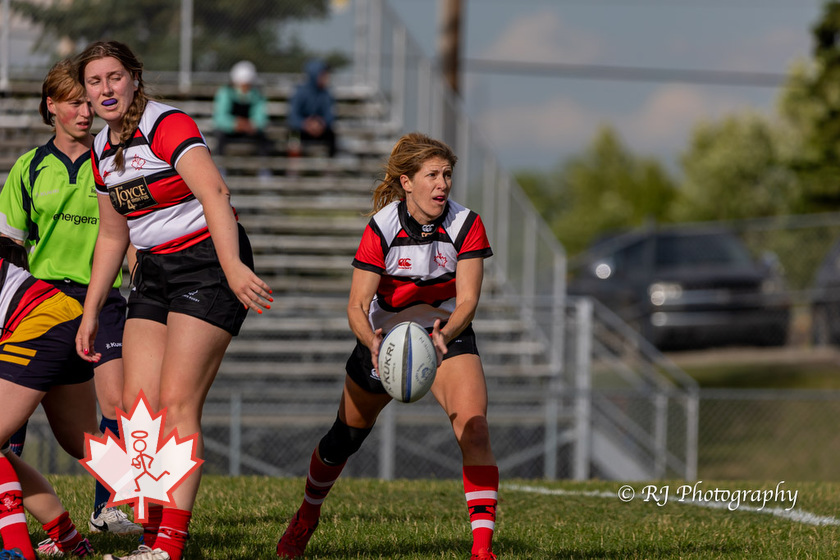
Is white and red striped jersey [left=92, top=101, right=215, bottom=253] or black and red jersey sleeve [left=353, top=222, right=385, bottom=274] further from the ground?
white and red striped jersey [left=92, top=101, right=215, bottom=253]

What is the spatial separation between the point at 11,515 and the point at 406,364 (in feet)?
5.82

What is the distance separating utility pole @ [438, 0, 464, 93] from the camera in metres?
20.5

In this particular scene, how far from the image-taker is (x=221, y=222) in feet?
14.0

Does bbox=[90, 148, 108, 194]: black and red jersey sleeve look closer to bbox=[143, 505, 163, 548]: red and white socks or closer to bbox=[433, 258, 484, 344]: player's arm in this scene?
bbox=[143, 505, 163, 548]: red and white socks

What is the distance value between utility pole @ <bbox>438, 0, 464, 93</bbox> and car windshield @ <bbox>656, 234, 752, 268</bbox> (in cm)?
511

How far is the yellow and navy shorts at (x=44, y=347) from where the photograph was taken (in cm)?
459

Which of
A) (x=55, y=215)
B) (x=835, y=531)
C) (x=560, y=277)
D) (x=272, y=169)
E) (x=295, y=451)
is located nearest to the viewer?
(x=55, y=215)

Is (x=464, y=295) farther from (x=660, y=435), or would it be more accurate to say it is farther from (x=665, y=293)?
(x=665, y=293)

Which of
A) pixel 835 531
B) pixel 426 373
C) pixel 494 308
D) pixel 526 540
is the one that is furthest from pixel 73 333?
pixel 494 308

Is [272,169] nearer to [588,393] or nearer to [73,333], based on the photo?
[588,393]

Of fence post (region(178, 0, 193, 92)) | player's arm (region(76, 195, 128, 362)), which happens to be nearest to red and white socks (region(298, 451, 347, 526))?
player's arm (region(76, 195, 128, 362))

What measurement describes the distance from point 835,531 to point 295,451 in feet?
27.3

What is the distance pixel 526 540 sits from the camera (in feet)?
18.0

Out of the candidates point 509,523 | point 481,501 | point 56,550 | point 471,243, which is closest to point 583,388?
point 509,523
